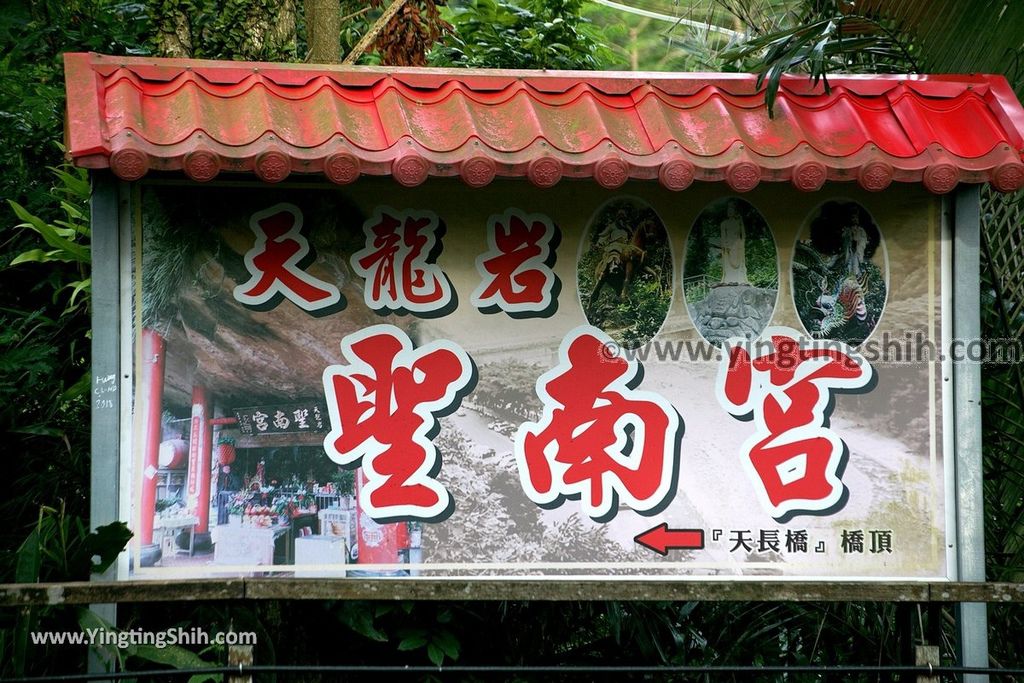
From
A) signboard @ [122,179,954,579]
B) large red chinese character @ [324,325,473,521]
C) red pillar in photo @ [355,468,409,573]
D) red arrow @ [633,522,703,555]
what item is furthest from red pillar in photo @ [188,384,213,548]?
red arrow @ [633,522,703,555]

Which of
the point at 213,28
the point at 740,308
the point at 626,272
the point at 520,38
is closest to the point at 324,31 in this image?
the point at 213,28

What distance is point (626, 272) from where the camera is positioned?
155 inches

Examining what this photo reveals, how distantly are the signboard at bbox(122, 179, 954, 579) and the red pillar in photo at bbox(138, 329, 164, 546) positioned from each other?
0.04 feet

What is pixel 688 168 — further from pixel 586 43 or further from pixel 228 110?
pixel 586 43

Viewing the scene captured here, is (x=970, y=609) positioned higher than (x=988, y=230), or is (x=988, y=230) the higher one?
(x=988, y=230)

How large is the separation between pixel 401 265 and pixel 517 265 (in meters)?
0.50

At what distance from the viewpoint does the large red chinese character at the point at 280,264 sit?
3807 mm

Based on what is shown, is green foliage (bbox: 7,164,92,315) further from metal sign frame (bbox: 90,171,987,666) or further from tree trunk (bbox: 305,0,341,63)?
tree trunk (bbox: 305,0,341,63)

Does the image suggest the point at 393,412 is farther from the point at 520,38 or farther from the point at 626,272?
the point at 520,38

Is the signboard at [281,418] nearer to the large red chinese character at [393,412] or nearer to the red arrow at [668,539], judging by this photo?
the large red chinese character at [393,412]

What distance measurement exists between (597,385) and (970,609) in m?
1.90

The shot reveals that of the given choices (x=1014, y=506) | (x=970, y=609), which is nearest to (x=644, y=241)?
(x=970, y=609)

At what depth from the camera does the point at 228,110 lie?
3.54 m

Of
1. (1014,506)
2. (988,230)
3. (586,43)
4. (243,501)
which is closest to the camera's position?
(243,501)
